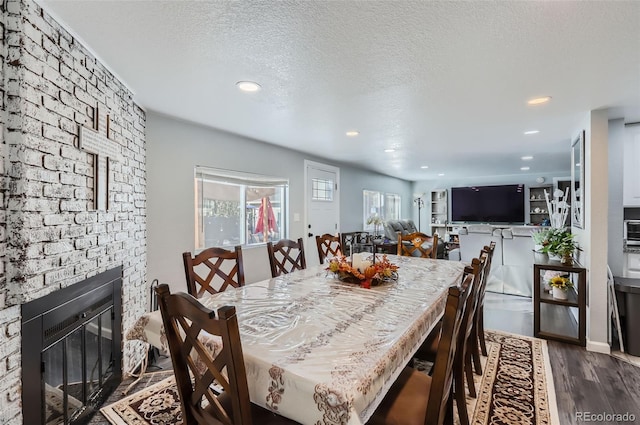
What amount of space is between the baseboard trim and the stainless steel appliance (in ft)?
3.78

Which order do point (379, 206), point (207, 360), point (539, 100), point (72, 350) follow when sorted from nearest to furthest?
point (207, 360), point (72, 350), point (539, 100), point (379, 206)

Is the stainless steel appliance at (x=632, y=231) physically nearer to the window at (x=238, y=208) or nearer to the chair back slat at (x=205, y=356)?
the window at (x=238, y=208)

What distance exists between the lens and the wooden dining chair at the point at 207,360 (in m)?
0.87

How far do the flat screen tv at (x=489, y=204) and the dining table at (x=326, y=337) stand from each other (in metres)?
7.59

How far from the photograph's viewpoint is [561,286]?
9.95ft

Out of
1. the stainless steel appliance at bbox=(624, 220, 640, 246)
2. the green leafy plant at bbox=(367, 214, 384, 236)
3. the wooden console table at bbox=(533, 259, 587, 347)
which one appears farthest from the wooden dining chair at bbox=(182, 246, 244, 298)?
the green leafy plant at bbox=(367, 214, 384, 236)

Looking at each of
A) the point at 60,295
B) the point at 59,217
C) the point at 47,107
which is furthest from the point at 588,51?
the point at 60,295

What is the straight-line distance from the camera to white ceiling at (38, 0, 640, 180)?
4.59ft

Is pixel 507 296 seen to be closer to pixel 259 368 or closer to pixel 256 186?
pixel 256 186

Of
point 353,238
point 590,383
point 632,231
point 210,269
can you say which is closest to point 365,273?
point 210,269

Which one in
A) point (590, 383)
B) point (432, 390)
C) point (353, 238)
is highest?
point (353, 238)

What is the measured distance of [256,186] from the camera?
403cm

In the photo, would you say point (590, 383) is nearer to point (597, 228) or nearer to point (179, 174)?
point (597, 228)

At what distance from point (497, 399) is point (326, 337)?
1.60m
